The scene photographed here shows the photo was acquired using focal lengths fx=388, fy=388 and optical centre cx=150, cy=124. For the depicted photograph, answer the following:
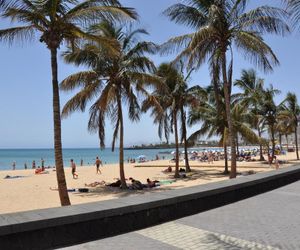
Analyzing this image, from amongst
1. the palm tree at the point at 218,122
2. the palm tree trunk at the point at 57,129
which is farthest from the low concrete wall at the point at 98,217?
the palm tree at the point at 218,122

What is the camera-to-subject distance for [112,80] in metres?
18.1

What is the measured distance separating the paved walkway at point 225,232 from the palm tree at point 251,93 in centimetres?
2461

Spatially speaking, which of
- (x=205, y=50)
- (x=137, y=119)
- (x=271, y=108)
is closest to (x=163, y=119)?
(x=137, y=119)

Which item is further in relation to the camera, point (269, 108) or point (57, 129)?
point (269, 108)

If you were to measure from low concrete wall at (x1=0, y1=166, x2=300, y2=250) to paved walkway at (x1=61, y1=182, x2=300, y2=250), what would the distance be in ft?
0.50

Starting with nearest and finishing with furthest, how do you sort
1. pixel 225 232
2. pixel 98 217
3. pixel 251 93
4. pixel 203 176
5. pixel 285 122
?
pixel 98 217, pixel 225 232, pixel 203 176, pixel 251 93, pixel 285 122

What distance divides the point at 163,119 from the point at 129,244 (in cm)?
1852

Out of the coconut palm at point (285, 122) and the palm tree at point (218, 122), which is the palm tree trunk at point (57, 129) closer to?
the palm tree at point (218, 122)

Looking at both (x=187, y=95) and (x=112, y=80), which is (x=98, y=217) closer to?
(x=112, y=80)

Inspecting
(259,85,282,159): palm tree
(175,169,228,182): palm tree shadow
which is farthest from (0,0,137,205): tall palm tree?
(259,85,282,159): palm tree

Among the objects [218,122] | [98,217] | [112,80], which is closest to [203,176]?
[218,122]

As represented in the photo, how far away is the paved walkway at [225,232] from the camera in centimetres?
481

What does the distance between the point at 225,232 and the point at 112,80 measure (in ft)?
44.0

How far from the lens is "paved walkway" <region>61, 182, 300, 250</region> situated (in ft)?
15.8
